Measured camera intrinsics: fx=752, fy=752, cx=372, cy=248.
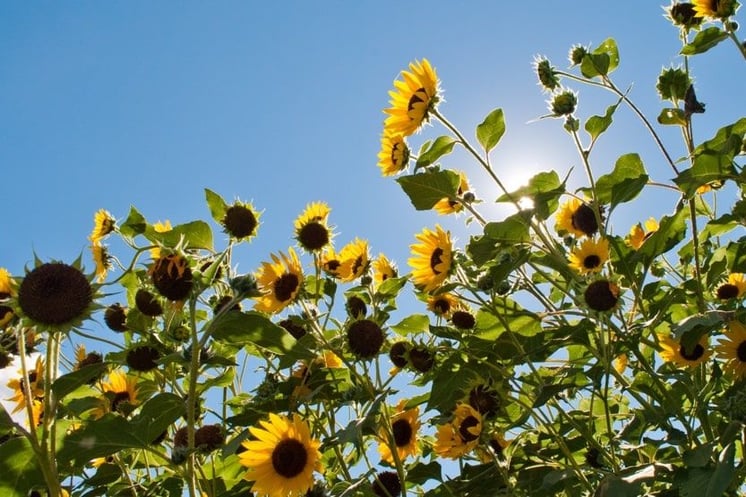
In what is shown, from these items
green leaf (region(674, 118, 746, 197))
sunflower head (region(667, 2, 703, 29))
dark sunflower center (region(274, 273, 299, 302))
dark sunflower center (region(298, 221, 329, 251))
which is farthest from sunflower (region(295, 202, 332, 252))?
sunflower head (region(667, 2, 703, 29))

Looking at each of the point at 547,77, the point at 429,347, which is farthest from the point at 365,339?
the point at 547,77

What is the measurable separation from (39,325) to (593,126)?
203 cm

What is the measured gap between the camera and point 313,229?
11.2 ft

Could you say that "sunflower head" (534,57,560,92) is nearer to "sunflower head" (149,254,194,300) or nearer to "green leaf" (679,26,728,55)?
"green leaf" (679,26,728,55)

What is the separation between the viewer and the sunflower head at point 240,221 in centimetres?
298

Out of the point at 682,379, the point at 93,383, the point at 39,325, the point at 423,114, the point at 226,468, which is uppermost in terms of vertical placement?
the point at 423,114

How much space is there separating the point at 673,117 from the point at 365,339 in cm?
151

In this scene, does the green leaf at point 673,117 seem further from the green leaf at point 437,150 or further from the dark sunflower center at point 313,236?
the dark sunflower center at point 313,236

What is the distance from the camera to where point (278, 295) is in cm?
309

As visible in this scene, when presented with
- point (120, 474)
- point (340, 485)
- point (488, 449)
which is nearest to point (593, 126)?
point (488, 449)

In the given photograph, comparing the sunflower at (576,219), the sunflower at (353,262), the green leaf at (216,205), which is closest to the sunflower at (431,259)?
the sunflower at (353,262)

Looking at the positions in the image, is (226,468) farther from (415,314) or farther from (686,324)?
(686,324)

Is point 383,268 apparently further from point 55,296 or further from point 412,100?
point 55,296

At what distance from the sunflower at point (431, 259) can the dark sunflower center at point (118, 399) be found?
1.31m
